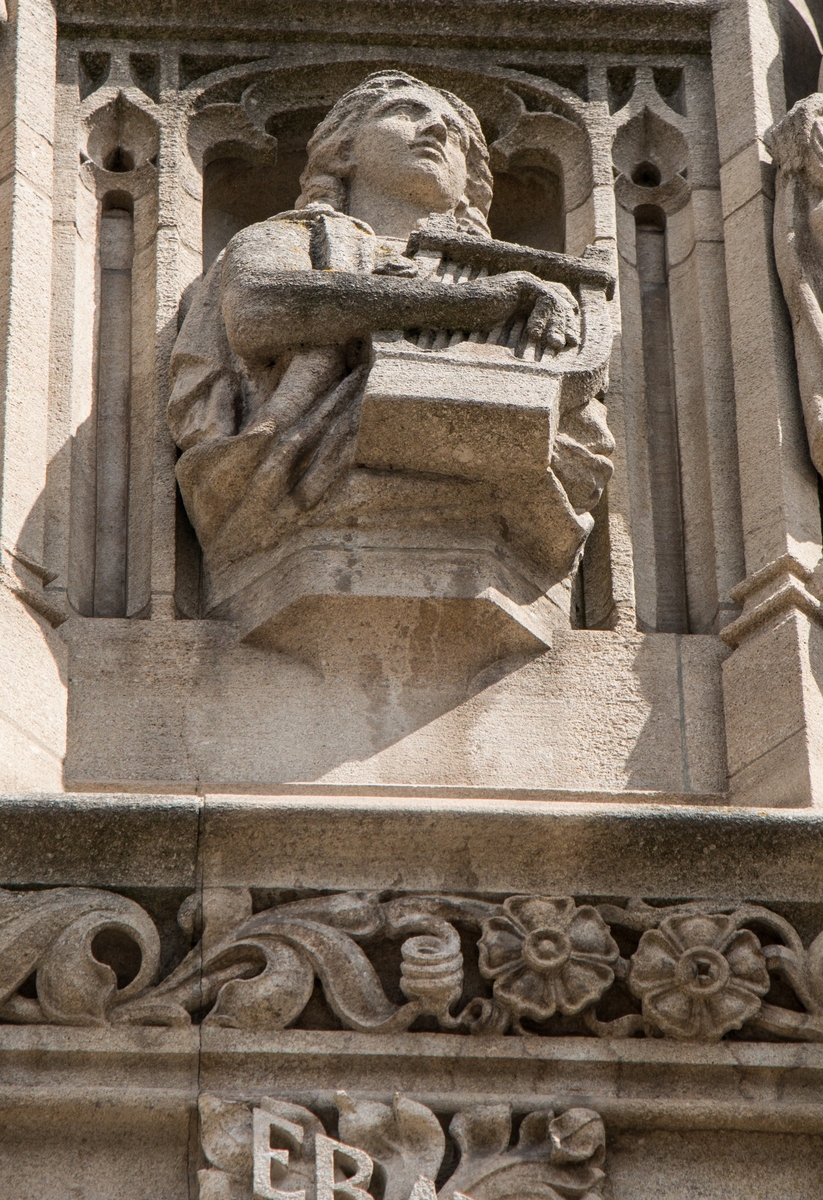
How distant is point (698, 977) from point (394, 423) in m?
1.59

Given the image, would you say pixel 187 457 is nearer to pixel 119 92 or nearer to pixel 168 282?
pixel 168 282

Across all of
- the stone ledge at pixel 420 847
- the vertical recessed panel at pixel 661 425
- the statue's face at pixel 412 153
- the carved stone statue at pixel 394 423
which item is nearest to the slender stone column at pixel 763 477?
the vertical recessed panel at pixel 661 425

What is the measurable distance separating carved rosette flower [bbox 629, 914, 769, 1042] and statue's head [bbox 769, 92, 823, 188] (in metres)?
2.44

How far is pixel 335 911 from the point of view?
5.59m

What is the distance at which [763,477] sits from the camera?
675 cm

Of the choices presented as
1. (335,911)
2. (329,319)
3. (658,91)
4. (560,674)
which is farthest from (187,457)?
(658,91)

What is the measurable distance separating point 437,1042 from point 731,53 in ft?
11.4

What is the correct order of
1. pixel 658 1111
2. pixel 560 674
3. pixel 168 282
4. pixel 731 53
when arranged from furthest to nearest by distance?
pixel 731 53 → pixel 168 282 → pixel 560 674 → pixel 658 1111

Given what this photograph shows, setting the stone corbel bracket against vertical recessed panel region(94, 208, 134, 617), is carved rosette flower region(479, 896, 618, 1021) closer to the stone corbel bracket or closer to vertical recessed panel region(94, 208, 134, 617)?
the stone corbel bracket

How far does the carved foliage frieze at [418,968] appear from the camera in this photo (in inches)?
215

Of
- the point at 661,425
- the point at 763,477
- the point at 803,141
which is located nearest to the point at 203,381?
the point at 661,425

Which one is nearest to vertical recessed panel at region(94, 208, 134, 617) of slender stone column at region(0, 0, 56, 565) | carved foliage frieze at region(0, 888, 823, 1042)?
slender stone column at region(0, 0, 56, 565)

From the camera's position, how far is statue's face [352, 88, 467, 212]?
7.12 metres

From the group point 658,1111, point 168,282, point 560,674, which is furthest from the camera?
point 168,282
